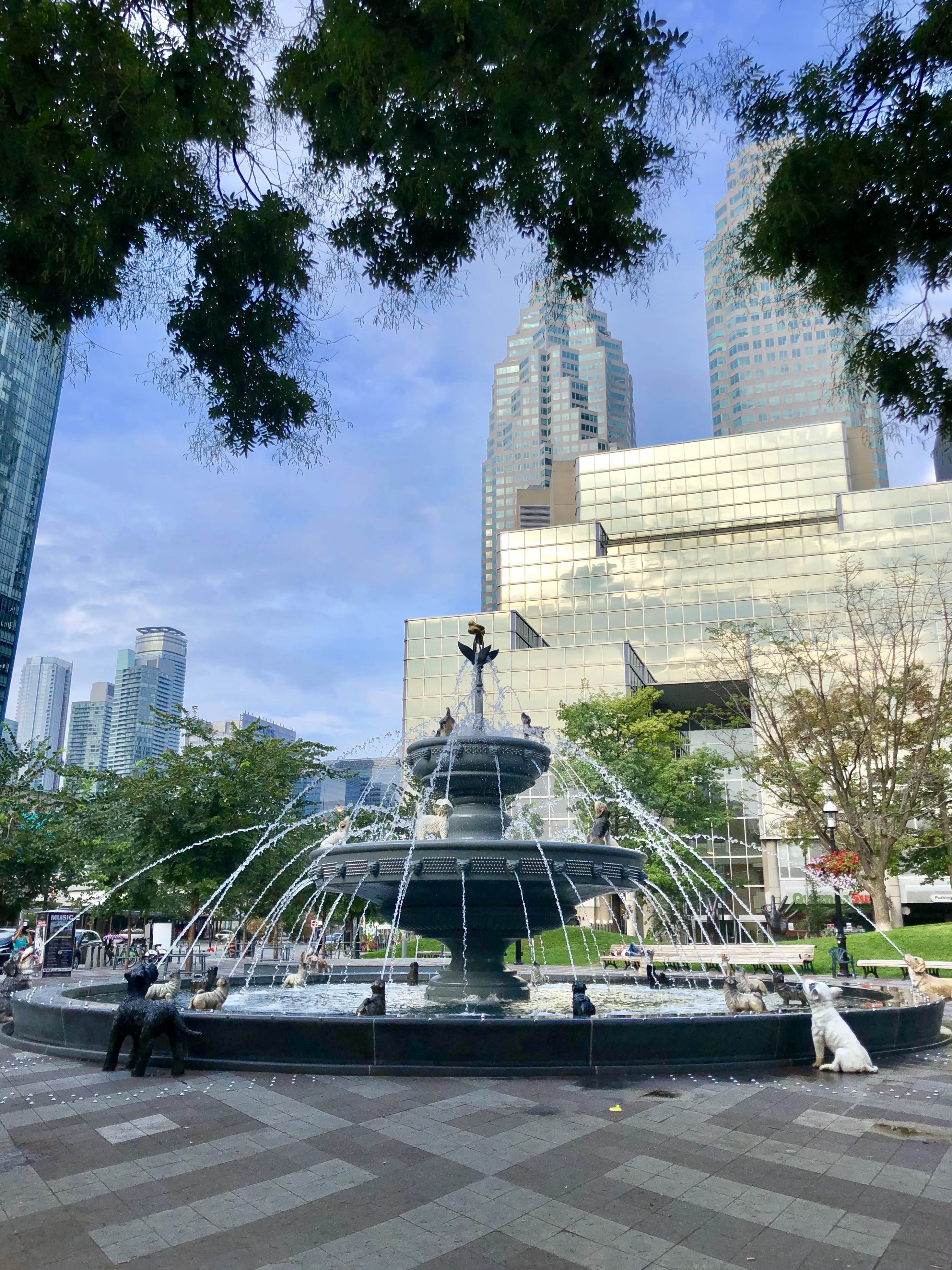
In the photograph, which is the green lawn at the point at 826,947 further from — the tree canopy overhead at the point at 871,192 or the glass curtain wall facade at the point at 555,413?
the glass curtain wall facade at the point at 555,413

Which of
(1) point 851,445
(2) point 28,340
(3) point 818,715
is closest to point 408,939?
(3) point 818,715

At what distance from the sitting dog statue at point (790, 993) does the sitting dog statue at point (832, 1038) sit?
5.33 ft

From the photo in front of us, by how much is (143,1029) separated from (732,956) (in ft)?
53.8

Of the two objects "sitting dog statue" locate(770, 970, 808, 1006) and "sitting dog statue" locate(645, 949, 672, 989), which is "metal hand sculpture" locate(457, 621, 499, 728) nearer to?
"sitting dog statue" locate(770, 970, 808, 1006)

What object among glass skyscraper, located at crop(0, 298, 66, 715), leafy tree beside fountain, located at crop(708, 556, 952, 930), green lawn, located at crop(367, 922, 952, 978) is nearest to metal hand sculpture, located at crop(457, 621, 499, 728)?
glass skyscraper, located at crop(0, 298, 66, 715)

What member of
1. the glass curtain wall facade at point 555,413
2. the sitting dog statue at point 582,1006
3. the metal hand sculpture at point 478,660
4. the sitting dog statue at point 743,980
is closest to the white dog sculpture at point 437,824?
the metal hand sculpture at point 478,660

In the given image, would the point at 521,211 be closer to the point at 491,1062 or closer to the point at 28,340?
the point at 28,340

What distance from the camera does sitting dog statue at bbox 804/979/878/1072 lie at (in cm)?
847

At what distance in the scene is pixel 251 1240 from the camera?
14.5 ft

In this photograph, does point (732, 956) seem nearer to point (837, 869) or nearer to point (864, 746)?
point (837, 869)

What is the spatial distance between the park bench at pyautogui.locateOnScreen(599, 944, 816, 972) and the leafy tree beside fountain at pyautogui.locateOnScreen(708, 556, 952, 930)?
6403 millimetres

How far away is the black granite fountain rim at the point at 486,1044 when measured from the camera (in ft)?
26.2

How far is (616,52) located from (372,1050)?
8.29 m

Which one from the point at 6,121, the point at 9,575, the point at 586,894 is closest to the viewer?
the point at 6,121
